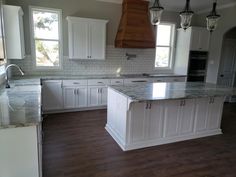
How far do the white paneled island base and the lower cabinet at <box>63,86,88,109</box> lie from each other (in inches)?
53.6

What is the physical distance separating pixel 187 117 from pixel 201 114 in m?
0.33

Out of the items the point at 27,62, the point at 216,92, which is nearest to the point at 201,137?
the point at 216,92

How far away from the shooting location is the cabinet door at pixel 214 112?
350 cm

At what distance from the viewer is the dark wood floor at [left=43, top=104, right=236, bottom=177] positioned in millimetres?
2441

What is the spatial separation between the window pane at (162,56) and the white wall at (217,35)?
1353 mm

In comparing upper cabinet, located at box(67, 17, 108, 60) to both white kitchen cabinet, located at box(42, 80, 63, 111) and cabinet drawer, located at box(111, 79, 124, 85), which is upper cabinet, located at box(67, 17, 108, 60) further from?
white kitchen cabinet, located at box(42, 80, 63, 111)

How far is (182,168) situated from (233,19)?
466 cm

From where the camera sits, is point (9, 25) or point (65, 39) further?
point (65, 39)

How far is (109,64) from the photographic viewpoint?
17.9 feet

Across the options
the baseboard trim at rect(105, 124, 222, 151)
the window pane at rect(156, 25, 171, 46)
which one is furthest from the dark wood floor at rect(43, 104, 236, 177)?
the window pane at rect(156, 25, 171, 46)

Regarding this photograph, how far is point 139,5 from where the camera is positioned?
4.91 meters

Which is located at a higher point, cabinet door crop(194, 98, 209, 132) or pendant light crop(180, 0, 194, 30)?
pendant light crop(180, 0, 194, 30)

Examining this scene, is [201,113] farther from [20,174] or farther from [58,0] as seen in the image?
[58,0]

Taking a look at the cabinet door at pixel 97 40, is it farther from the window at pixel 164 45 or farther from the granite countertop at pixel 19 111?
the granite countertop at pixel 19 111
